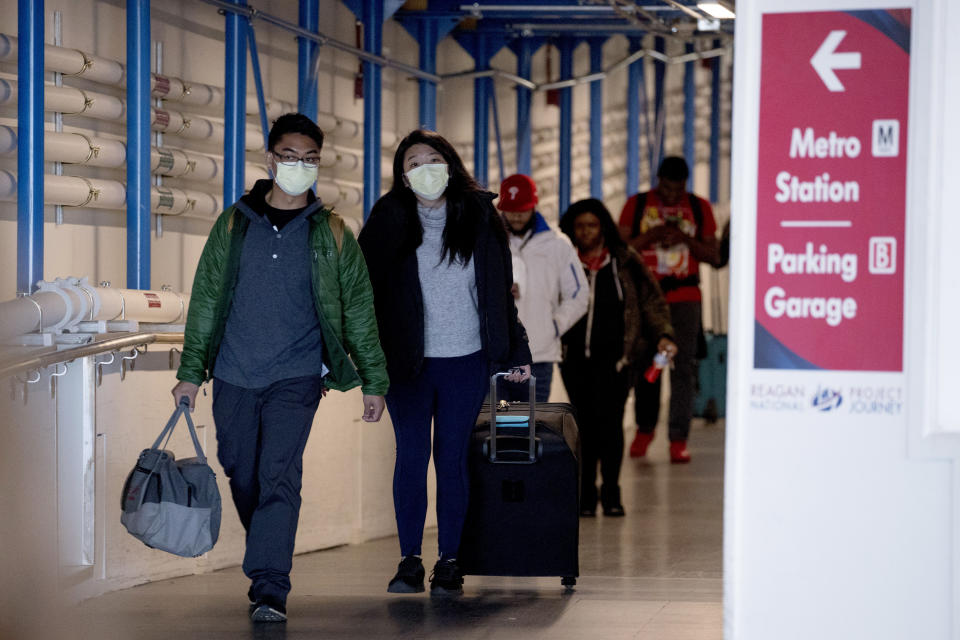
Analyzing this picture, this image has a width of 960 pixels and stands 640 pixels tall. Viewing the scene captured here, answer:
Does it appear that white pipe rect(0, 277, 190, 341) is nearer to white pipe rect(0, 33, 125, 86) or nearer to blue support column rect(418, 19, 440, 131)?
white pipe rect(0, 33, 125, 86)

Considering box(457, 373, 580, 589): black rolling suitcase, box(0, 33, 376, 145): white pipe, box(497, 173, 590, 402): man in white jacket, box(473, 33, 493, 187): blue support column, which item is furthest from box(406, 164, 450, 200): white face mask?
box(473, 33, 493, 187): blue support column

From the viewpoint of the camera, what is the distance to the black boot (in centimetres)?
855

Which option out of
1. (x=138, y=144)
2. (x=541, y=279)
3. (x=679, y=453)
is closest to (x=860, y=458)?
(x=138, y=144)

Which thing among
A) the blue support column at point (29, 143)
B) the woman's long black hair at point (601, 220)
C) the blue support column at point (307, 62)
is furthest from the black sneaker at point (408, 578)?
the blue support column at point (307, 62)

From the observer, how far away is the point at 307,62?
8594 millimetres

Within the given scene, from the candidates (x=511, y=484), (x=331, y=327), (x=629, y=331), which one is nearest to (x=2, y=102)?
(x=331, y=327)

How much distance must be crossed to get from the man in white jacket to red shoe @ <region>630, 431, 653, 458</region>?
403 centimetres

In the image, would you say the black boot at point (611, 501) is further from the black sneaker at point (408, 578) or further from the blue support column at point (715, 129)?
the blue support column at point (715, 129)

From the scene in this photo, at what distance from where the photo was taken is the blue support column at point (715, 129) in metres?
18.0

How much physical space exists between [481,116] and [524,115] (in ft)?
3.10

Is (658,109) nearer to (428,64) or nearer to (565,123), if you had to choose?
(565,123)

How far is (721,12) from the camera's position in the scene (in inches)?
339

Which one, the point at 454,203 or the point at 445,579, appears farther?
the point at 454,203

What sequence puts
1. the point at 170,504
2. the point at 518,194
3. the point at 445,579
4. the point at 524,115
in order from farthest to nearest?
the point at 524,115 → the point at 518,194 → the point at 445,579 → the point at 170,504
